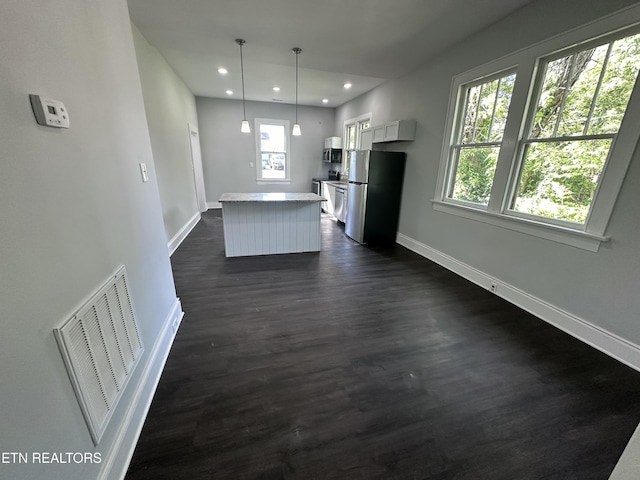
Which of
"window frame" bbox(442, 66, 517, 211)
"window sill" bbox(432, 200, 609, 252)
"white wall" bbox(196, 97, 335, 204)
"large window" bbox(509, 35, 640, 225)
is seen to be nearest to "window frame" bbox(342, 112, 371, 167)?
"white wall" bbox(196, 97, 335, 204)

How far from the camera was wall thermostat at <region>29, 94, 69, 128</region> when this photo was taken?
821 millimetres

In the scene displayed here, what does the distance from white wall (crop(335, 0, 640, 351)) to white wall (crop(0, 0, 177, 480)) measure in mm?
3288

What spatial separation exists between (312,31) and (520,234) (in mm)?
3087

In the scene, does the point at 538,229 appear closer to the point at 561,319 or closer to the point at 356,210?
the point at 561,319

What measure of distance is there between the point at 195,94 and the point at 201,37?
11.9 ft

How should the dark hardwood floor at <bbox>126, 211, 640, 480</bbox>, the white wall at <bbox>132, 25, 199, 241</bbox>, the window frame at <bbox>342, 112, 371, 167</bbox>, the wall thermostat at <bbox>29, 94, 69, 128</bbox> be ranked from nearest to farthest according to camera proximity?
the wall thermostat at <bbox>29, 94, 69, 128</bbox>, the dark hardwood floor at <bbox>126, 211, 640, 480</bbox>, the white wall at <bbox>132, 25, 199, 241</bbox>, the window frame at <bbox>342, 112, 371, 167</bbox>

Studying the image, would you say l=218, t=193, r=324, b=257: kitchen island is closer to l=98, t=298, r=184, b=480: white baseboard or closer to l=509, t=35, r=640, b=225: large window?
l=98, t=298, r=184, b=480: white baseboard

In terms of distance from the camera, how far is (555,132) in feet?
7.48

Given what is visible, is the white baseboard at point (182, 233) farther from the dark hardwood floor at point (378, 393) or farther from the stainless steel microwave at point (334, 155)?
the stainless steel microwave at point (334, 155)

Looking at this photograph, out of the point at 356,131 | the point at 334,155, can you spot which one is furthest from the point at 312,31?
the point at 334,155

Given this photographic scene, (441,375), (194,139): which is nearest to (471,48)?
(441,375)

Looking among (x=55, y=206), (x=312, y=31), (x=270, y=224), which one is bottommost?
(x=270, y=224)

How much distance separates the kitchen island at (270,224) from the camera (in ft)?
11.5

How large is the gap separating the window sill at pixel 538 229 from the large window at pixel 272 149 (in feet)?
17.3
